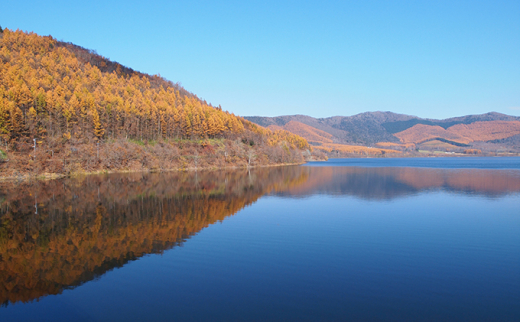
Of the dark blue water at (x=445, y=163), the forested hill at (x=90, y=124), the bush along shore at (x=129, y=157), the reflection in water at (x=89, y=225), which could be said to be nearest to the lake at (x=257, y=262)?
the reflection in water at (x=89, y=225)

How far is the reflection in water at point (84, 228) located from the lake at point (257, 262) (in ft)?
0.25

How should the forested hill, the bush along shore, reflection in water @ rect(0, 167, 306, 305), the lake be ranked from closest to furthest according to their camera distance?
the lake
reflection in water @ rect(0, 167, 306, 305)
the bush along shore
the forested hill

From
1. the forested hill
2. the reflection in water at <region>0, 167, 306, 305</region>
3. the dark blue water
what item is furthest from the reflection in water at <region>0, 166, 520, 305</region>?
the dark blue water

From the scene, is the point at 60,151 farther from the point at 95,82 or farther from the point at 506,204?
the point at 506,204

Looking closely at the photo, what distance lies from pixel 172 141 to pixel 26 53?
44594 millimetres

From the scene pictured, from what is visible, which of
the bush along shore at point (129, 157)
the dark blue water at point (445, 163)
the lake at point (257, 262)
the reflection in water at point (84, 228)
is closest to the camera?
the lake at point (257, 262)

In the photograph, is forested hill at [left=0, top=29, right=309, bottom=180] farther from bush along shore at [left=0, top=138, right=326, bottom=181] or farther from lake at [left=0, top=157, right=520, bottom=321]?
lake at [left=0, top=157, right=520, bottom=321]

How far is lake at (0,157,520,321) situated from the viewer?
26.0ft

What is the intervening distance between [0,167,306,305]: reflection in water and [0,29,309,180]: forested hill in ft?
67.3

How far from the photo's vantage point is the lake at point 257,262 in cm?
791

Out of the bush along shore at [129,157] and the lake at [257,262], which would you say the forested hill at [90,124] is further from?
the lake at [257,262]

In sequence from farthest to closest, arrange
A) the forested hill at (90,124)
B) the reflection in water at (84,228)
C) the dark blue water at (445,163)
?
the dark blue water at (445,163), the forested hill at (90,124), the reflection in water at (84,228)

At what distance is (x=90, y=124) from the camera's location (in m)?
56.6

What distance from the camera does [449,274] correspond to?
10.1 m
